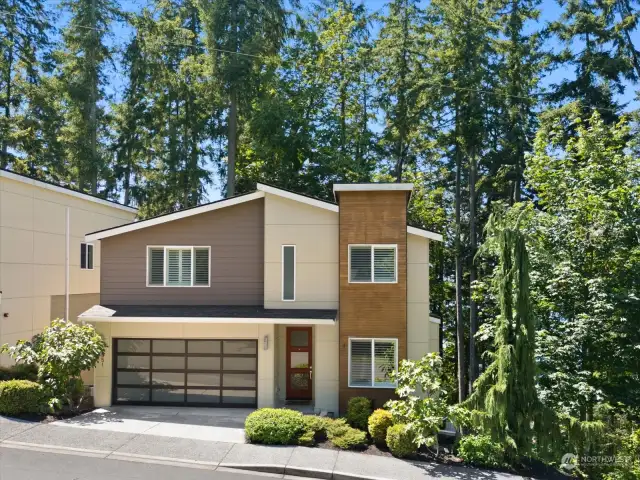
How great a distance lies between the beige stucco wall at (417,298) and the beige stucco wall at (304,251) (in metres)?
2.13

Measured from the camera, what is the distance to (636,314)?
498 inches

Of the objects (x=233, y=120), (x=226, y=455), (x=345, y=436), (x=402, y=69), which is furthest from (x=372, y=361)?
(x=233, y=120)

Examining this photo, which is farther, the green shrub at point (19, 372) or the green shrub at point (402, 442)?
the green shrub at point (19, 372)

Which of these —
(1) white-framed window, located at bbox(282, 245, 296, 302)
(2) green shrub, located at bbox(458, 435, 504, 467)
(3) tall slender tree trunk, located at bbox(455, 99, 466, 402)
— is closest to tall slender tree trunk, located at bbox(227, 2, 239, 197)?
(1) white-framed window, located at bbox(282, 245, 296, 302)

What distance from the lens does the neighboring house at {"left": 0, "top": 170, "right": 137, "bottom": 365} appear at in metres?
15.6

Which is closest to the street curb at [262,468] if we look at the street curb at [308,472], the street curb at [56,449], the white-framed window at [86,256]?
the street curb at [308,472]

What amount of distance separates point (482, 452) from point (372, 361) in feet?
12.3

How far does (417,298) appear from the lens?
14.0 metres

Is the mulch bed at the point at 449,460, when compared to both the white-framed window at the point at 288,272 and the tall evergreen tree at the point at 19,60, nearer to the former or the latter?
the white-framed window at the point at 288,272

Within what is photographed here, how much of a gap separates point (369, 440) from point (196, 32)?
81.7ft

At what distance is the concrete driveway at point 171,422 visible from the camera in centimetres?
1177

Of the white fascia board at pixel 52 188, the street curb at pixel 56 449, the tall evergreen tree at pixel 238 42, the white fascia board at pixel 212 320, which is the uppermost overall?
the tall evergreen tree at pixel 238 42

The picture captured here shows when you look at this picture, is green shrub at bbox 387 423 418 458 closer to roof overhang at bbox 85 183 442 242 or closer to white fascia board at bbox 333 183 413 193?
roof overhang at bbox 85 183 442 242

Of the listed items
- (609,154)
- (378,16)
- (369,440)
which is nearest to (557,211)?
(609,154)
